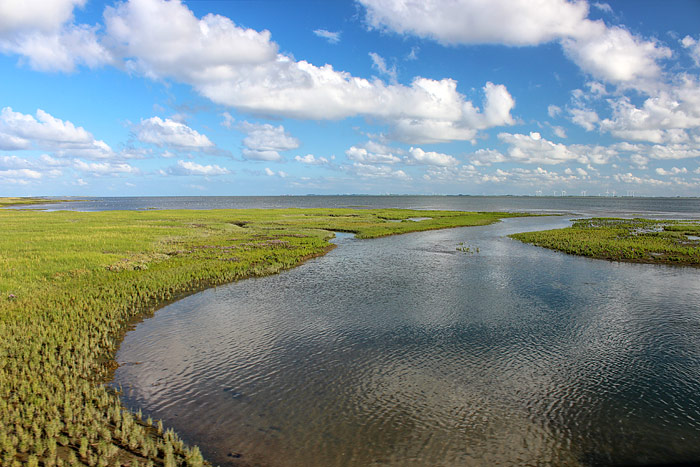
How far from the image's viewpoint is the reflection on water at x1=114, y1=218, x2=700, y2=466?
40.8ft

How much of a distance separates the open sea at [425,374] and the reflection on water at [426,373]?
0.07 metres

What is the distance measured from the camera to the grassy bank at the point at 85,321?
454 inches

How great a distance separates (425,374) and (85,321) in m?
18.4

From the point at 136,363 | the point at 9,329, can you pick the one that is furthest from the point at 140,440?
the point at 9,329

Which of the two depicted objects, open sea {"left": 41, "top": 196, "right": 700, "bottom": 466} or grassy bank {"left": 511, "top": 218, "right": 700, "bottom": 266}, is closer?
open sea {"left": 41, "top": 196, "right": 700, "bottom": 466}

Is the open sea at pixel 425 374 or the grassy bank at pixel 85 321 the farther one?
the open sea at pixel 425 374

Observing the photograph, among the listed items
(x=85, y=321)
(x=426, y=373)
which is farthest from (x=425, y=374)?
(x=85, y=321)

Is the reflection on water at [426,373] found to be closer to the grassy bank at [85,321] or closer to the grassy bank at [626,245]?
the grassy bank at [85,321]

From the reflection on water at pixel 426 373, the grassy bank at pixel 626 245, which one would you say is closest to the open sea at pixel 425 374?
the reflection on water at pixel 426 373

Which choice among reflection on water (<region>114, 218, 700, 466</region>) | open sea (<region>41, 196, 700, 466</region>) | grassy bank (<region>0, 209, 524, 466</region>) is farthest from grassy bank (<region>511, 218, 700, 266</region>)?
grassy bank (<region>0, 209, 524, 466</region>)

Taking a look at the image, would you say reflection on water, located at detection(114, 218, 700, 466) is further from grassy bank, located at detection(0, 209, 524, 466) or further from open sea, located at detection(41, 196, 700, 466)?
grassy bank, located at detection(0, 209, 524, 466)

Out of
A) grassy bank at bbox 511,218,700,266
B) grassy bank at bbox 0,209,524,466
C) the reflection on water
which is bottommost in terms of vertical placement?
the reflection on water

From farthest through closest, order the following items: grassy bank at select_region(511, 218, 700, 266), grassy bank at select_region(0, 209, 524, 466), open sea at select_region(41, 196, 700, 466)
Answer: grassy bank at select_region(511, 218, 700, 266), open sea at select_region(41, 196, 700, 466), grassy bank at select_region(0, 209, 524, 466)

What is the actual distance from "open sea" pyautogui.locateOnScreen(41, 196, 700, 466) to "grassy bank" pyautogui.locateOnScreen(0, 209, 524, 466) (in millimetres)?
1374
